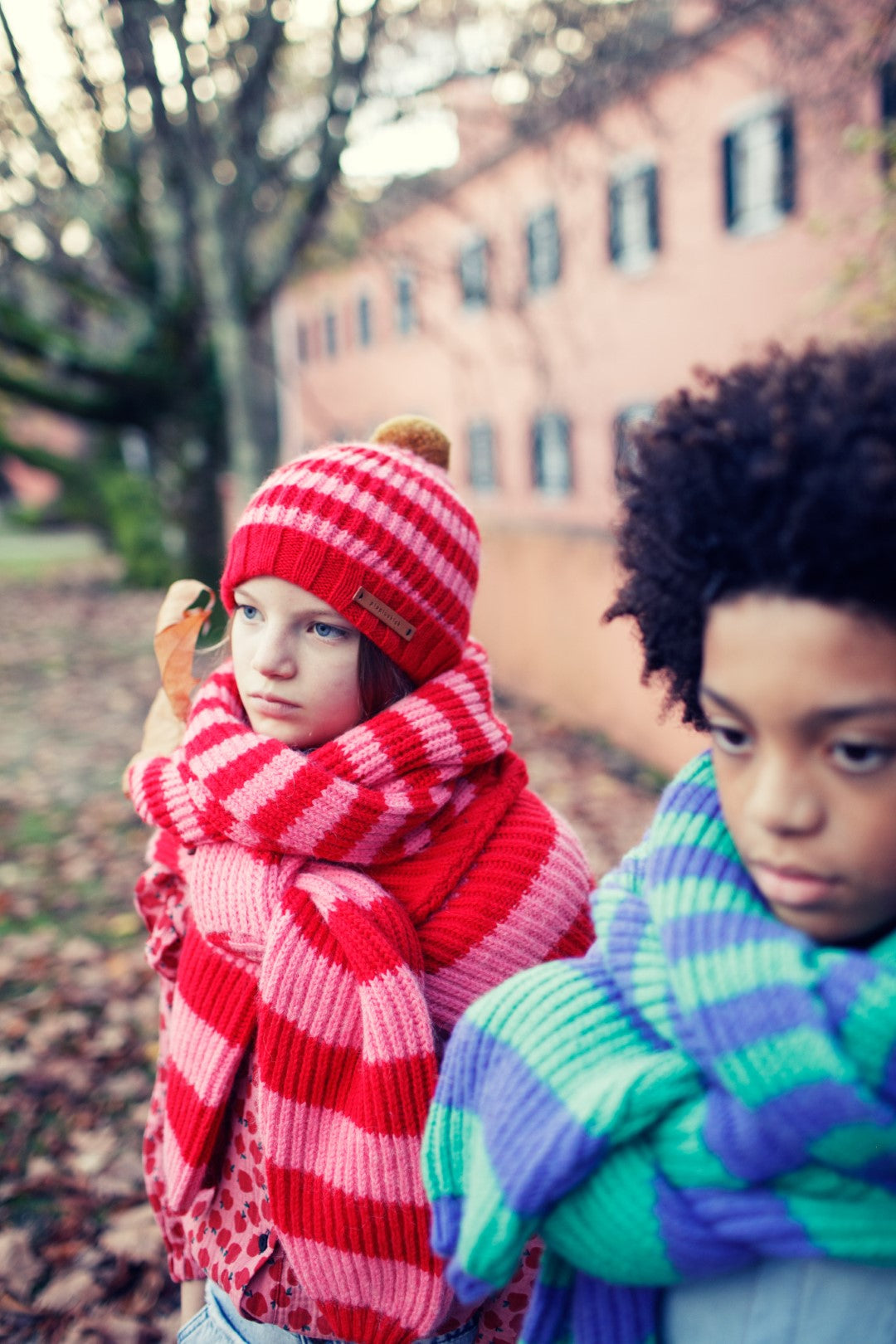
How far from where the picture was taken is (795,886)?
3.56 ft

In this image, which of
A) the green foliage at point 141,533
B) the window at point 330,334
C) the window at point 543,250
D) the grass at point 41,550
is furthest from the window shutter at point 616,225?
the window at point 330,334

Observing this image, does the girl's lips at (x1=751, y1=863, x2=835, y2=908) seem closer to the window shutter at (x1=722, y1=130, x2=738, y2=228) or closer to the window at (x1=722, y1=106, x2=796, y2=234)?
the window at (x1=722, y1=106, x2=796, y2=234)

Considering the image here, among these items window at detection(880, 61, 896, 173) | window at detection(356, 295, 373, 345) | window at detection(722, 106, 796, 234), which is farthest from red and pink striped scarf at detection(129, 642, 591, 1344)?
window at detection(356, 295, 373, 345)

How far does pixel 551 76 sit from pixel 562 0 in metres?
0.45

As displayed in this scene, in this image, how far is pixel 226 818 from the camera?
1.72m

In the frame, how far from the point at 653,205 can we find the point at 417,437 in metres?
15.0

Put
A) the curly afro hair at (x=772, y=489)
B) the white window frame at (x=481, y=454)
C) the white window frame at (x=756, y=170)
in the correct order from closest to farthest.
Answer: the curly afro hair at (x=772, y=489) → the white window frame at (x=756, y=170) → the white window frame at (x=481, y=454)

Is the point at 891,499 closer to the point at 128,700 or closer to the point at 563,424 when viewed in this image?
the point at 128,700

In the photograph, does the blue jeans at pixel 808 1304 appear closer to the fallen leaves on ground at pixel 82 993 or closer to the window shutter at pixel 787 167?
the fallen leaves on ground at pixel 82 993

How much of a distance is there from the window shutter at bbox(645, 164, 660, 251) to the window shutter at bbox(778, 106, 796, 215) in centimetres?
262

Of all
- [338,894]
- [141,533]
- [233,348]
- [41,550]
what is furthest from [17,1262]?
[41,550]

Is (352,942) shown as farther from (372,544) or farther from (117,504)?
(117,504)

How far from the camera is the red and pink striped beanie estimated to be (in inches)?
67.0

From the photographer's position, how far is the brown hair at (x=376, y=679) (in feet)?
5.75
